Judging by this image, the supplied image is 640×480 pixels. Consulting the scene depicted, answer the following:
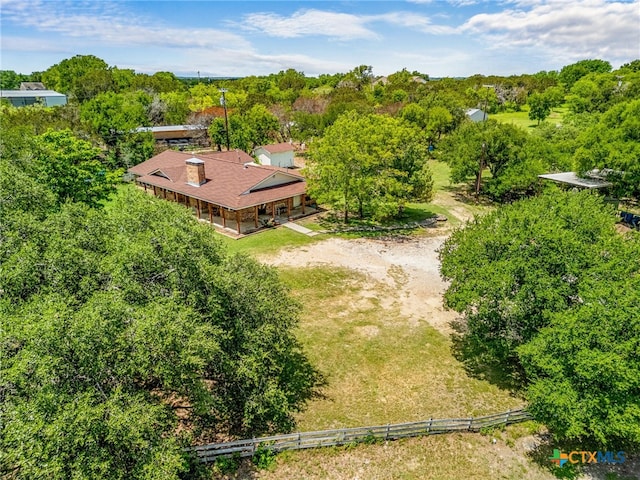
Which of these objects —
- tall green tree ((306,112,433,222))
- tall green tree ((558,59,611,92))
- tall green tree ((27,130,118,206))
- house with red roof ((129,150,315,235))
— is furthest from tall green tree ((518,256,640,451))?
tall green tree ((558,59,611,92))

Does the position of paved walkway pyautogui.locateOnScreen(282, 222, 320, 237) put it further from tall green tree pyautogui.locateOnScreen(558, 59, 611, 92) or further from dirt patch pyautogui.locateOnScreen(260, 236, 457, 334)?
tall green tree pyautogui.locateOnScreen(558, 59, 611, 92)

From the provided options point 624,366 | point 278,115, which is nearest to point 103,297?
point 624,366

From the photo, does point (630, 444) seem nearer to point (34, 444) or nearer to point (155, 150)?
point (34, 444)

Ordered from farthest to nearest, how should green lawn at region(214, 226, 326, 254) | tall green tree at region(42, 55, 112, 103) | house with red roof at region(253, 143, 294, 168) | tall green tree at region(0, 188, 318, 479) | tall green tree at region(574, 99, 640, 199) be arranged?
tall green tree at region(42, 55, 112, 103) → house with red roof at region(253, 143, 294, 168) → tall green tree at region(574, 99, 640, 199) → green lawn at region(214, 226, 326, 254) → tall green tree at region(0, 188, 318, 479)

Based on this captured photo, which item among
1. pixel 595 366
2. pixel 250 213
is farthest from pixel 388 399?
pixel 250 213

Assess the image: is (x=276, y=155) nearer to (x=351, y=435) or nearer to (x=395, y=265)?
(x=395, y=265)

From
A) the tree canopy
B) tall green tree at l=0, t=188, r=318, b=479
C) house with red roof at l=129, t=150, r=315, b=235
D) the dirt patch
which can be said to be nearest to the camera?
tall green tree at l=0, t=188, r=318, b=479

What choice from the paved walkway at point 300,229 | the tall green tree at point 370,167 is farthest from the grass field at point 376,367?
the tall green tree at point 370,167
